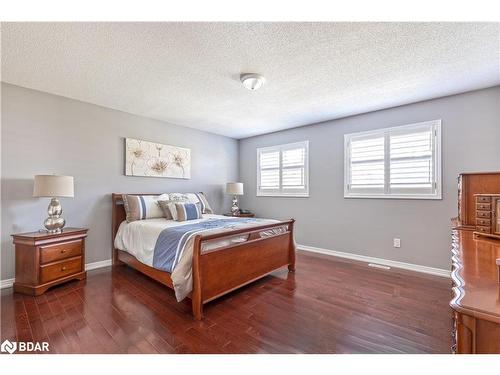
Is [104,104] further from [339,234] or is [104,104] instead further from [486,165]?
[486,165]

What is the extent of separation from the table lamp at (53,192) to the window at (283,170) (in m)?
3.42

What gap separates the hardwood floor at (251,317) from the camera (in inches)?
68.4

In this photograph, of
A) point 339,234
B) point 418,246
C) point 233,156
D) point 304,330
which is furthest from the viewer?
point 233,156

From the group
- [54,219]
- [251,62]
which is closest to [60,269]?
[54,219]

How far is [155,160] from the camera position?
411 cm

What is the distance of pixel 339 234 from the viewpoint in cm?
407

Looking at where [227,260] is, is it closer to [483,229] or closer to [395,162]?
[483,229]

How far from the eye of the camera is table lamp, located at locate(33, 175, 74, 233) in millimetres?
2672

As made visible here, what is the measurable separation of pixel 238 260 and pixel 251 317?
603mm

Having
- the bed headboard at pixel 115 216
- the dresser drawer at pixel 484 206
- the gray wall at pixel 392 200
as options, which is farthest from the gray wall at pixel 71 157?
the dresser drawer at pixel 484 206

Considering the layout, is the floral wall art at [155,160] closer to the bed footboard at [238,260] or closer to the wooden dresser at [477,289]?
the bed footboard at [238,260]

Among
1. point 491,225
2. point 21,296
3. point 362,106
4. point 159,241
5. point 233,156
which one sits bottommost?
point 21,296

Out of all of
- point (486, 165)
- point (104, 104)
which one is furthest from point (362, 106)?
point (104, 104)
